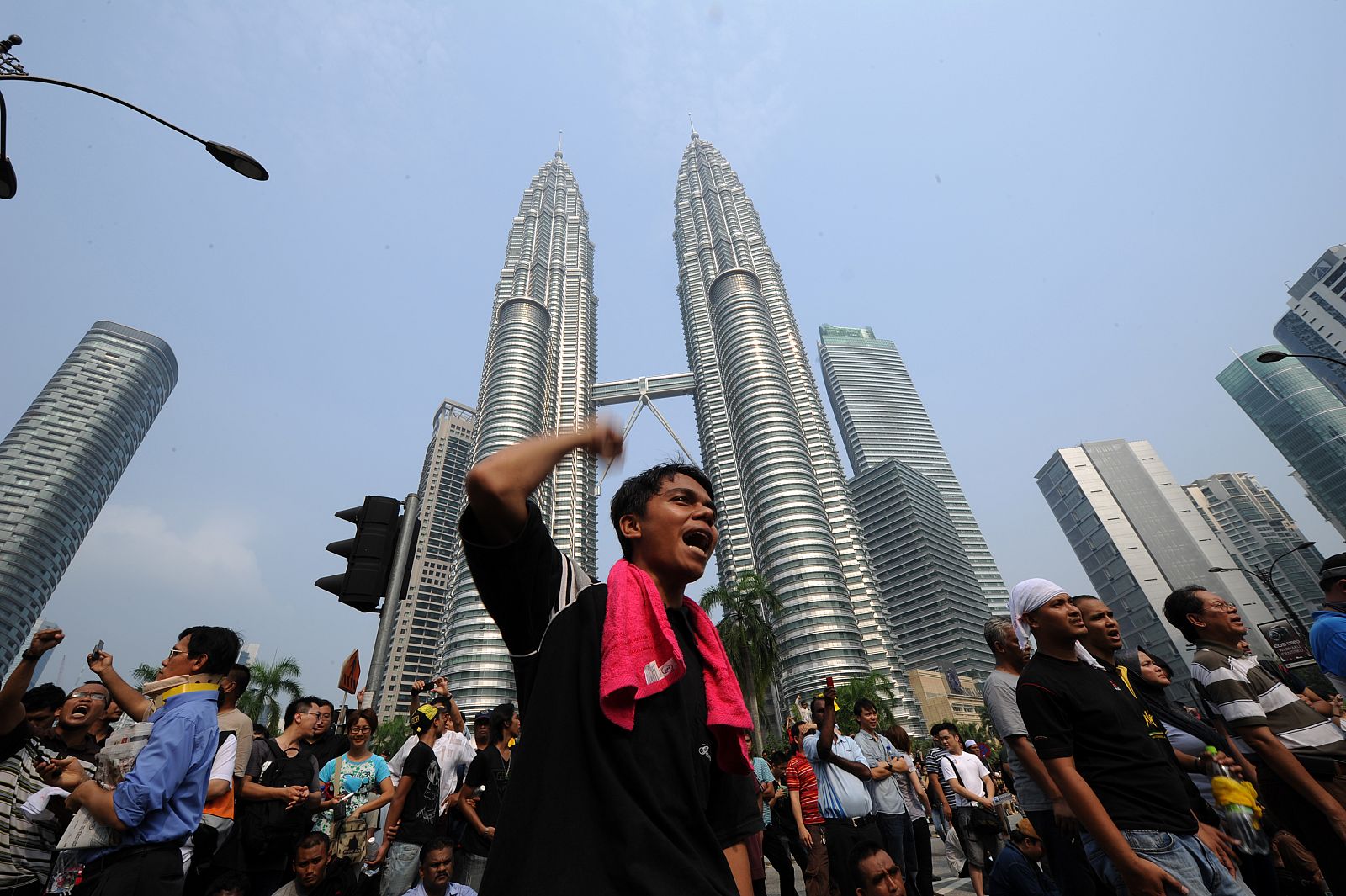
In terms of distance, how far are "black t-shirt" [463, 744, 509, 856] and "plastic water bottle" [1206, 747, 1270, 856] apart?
5386 millimetres

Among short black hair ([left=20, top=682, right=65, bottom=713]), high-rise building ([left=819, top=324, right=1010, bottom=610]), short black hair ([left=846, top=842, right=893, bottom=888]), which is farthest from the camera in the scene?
high-rise building ([left=819, top=324, right=1010, bottom=610])

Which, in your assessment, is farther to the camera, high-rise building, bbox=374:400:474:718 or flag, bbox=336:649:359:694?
high-rise building, bbox=374:400:474:718

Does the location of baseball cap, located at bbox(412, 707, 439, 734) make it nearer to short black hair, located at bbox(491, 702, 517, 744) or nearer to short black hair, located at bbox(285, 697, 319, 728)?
short black hair, located at bbox(491, 702, 517, 744)

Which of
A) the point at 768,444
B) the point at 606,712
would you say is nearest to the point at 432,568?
the point at 768,444

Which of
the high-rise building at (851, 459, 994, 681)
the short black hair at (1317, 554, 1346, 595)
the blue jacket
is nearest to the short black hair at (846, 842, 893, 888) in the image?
the blue jacket

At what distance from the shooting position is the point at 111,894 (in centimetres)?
291

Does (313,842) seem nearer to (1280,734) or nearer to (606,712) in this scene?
(606,712)

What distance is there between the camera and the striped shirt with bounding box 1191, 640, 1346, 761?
3.72 m

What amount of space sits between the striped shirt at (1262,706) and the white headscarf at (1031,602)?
35.2 inches

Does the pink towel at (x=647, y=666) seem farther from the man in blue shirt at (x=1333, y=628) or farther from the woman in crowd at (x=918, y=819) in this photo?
the woman in crowd at (x=918, y=819)

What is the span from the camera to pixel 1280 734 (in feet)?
12.7

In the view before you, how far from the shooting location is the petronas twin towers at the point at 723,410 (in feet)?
295

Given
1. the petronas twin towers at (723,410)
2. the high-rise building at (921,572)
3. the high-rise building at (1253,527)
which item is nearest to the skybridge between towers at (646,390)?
the petronas twin towers at (723,410)

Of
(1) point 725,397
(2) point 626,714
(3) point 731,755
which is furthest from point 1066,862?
(1) point 725,397
